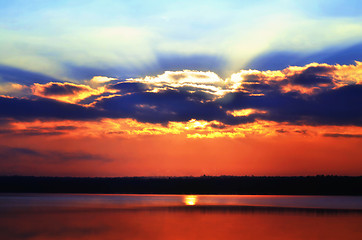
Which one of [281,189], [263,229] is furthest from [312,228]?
[281,189]

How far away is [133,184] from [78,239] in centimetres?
15898

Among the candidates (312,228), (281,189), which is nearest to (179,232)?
(312,228)

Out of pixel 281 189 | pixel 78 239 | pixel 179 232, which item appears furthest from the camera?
pixel 281 189

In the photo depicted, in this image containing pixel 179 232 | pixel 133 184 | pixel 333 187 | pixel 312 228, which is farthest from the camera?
pixel 133 184

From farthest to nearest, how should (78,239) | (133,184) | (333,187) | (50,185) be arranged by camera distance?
1. (133,184)
2. (50,185)
3. (333,187)
4. (78,239)

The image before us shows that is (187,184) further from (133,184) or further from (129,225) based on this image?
(129,225)

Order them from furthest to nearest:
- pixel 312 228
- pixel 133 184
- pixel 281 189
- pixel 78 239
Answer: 1. pixel 133 184
2. pixel 281 189
3. pixel 312 228
4. pixel 78 239

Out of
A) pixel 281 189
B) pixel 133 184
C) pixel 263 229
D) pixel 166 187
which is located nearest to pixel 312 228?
pixel 263 229

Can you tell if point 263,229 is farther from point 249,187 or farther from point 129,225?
point 249,187

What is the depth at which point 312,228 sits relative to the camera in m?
37.0

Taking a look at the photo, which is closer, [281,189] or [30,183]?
[281,189]

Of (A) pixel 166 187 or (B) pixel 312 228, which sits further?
(A) pixel 166 187

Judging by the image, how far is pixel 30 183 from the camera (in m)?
176

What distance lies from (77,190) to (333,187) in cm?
9059
